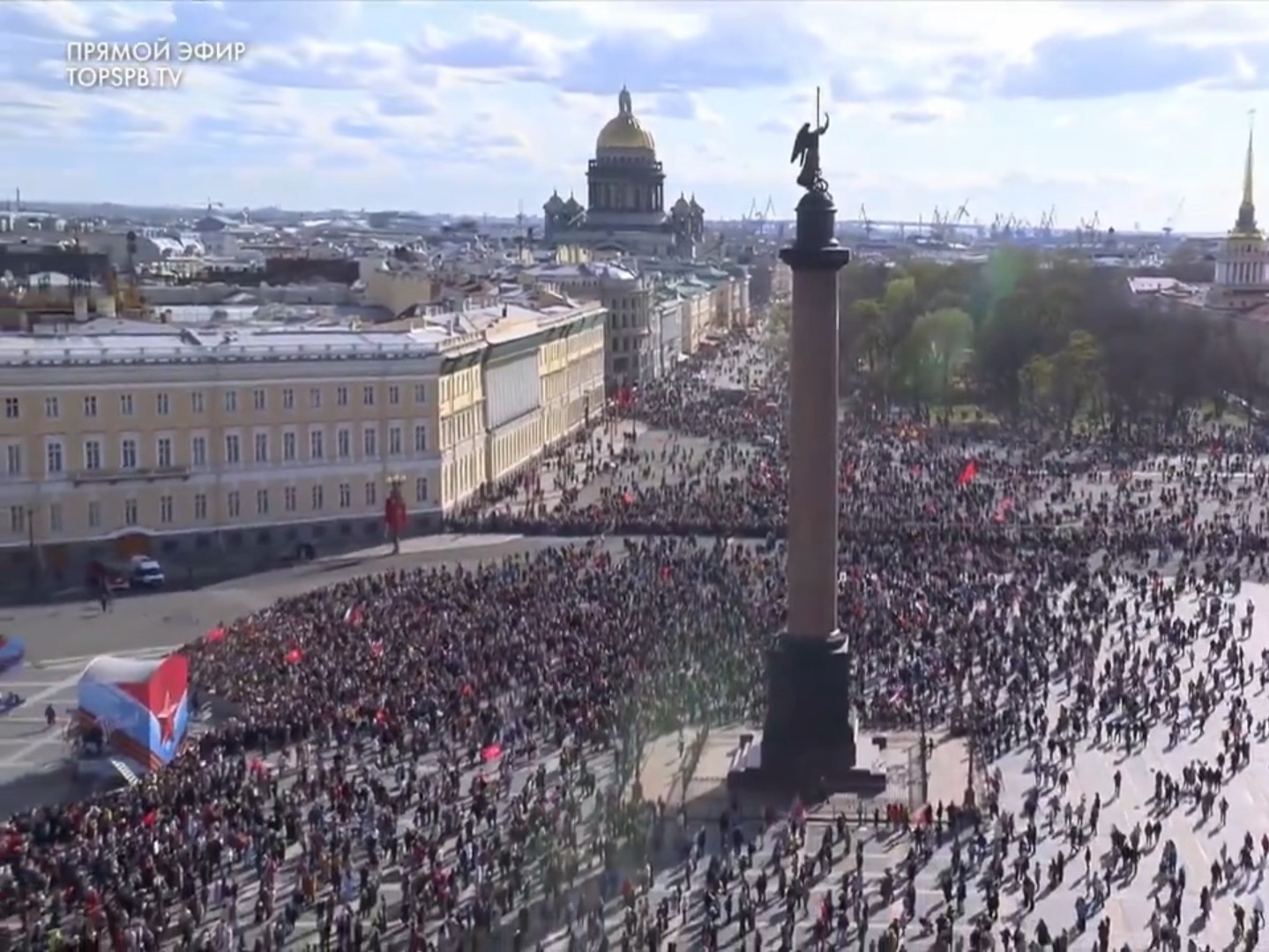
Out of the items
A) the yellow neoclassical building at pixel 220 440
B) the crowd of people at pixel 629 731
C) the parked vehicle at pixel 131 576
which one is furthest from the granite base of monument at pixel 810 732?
the yellow neoclassical building at pixel 220 440

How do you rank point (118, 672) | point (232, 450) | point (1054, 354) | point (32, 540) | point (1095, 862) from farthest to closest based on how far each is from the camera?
point (1054, 354), point (232, 450), point (32, 540), point (118, 672), point (1095, 862)

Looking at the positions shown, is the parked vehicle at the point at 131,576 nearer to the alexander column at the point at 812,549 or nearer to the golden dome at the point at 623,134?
the alexander column at the point at 812,549

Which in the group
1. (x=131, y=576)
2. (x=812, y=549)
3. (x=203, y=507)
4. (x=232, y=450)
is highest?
(x=812, y=549)

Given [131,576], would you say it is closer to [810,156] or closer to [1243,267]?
[810,156]

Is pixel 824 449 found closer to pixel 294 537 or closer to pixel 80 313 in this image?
pixel 294 537

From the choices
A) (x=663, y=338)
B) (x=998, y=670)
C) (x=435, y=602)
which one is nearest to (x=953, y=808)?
(x=998, y=670)

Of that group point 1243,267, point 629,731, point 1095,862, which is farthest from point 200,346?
point 1243,267
